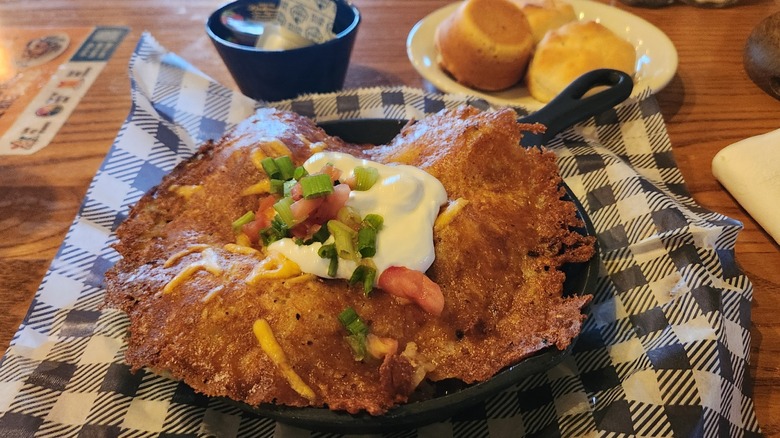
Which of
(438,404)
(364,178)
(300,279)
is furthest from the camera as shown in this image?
(364,178)

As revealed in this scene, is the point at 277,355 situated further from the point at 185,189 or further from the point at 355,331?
the point at 185,189

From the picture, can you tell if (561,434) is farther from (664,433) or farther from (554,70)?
(554,70)

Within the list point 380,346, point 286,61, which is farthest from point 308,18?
point 380,346

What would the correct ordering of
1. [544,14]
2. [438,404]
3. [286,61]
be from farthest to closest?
[544,14] → [286,61] → [438,404]

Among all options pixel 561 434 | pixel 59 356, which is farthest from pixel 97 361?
pixel 561 434

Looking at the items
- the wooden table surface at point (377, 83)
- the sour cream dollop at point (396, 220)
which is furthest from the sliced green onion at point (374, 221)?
the wooden table surface at point (377, 83)

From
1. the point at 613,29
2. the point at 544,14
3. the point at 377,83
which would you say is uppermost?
the point at 544,14

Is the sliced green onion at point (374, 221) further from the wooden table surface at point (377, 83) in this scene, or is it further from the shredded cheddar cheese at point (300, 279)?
the wooden table surface at point (377, 83)

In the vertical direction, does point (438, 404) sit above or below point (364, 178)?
below
